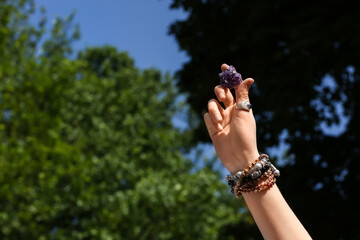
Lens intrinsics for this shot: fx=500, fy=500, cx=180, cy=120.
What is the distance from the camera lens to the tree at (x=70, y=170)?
646 inches

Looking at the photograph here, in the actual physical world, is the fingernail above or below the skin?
above

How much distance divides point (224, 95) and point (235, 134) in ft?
0.84

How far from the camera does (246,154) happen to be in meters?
2.15

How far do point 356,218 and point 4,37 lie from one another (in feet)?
44.4

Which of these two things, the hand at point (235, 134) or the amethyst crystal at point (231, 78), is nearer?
the hand at point (235, 134)

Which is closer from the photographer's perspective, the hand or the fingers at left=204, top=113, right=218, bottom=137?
the hand

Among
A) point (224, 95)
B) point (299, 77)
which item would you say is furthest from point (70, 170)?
point (224, 95)

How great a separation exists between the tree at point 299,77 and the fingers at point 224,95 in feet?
18.4

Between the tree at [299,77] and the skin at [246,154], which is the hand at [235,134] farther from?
the tree at [299,77]

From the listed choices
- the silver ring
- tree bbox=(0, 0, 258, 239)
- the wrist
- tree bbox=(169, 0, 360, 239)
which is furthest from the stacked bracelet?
tree bbox=(0, 0, 258, 239)

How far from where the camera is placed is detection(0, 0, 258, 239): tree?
53.8 feet

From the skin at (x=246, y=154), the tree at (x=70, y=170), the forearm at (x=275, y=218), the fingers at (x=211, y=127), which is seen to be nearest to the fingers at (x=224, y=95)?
the skin at (x=246, y=154)

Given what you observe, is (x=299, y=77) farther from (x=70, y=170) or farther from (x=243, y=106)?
(x=70, y=170)

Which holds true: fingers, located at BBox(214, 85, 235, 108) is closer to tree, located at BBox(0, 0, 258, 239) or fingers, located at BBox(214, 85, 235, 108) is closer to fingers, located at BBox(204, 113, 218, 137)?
fingers, located at BBox(204, 113, 218, 137)
